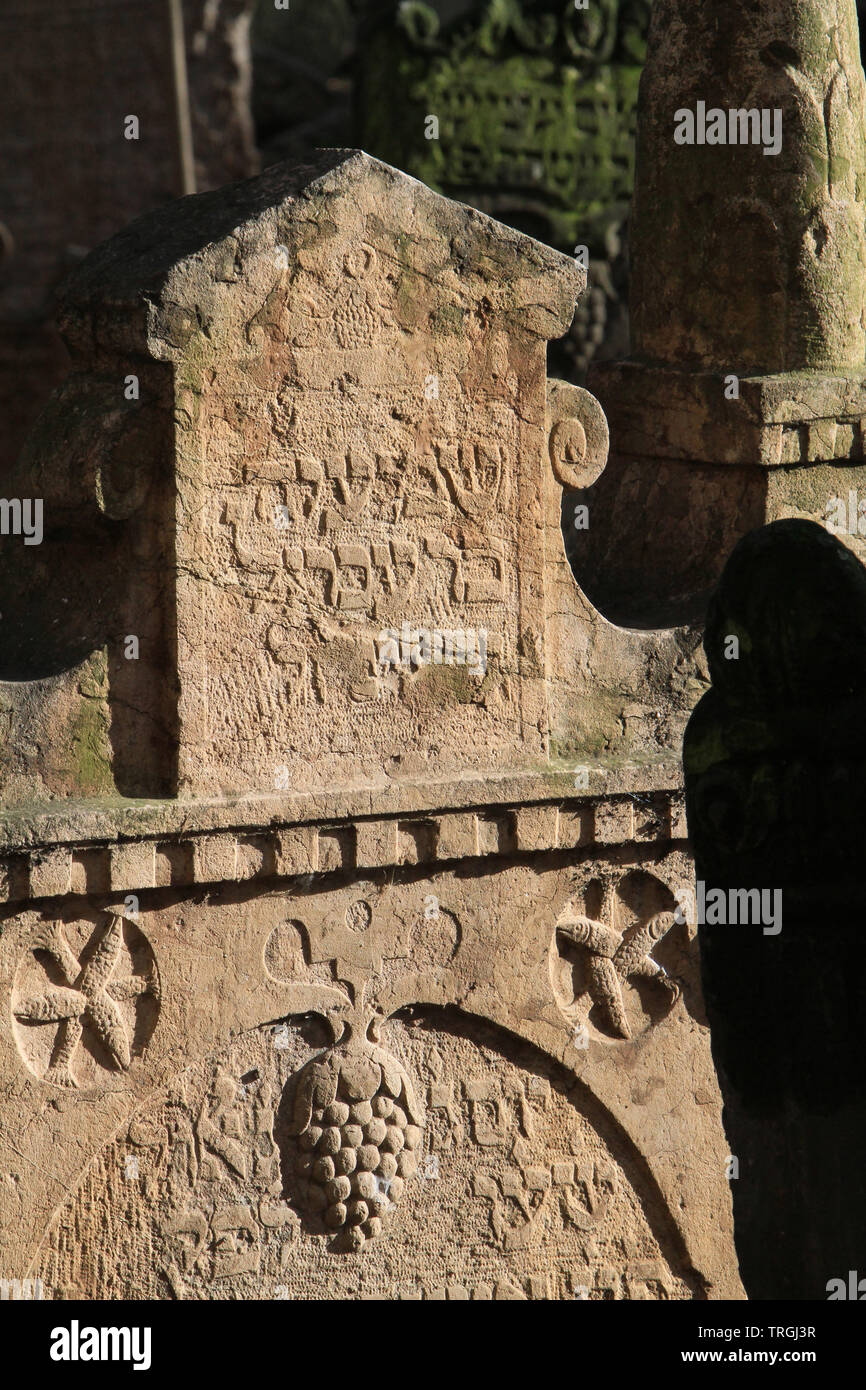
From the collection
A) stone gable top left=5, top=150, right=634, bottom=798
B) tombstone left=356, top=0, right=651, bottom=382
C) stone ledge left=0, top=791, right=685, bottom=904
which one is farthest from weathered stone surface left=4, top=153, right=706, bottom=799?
tombstone left=356, top=0, right=651, bottom=382

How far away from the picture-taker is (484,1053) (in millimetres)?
5664

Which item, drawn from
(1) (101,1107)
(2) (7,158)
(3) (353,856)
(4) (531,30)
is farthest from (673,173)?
(2) (7,158)

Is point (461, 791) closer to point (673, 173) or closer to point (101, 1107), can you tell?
point (101, 1107)

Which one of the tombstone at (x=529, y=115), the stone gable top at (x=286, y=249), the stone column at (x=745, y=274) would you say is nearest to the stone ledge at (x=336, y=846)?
the stone column at (x=745, y=274)

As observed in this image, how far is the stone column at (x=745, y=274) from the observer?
5766 millimetres

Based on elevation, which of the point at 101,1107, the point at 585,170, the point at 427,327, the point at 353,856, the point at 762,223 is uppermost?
the point at 585,170

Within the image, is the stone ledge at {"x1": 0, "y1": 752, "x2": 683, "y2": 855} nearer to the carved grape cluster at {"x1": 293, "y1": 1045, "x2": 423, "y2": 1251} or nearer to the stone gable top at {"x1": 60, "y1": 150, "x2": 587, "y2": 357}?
the carved grape cluster at {"x1": 293, "y1": 1045, "x2": 423, "y2": 1251}

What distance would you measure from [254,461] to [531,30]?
7859 mm

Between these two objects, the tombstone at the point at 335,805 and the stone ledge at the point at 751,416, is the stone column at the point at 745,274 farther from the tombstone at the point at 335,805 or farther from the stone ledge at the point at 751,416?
the tombstone at the point at 335,805

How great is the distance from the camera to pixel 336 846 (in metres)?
5.33

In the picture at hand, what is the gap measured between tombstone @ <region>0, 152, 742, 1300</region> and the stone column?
413 millimetres

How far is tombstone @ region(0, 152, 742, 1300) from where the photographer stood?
5.07 meters

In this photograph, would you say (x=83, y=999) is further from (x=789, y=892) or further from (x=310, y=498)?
(x=789, y=892)

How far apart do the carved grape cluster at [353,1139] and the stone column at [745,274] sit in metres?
1.40
